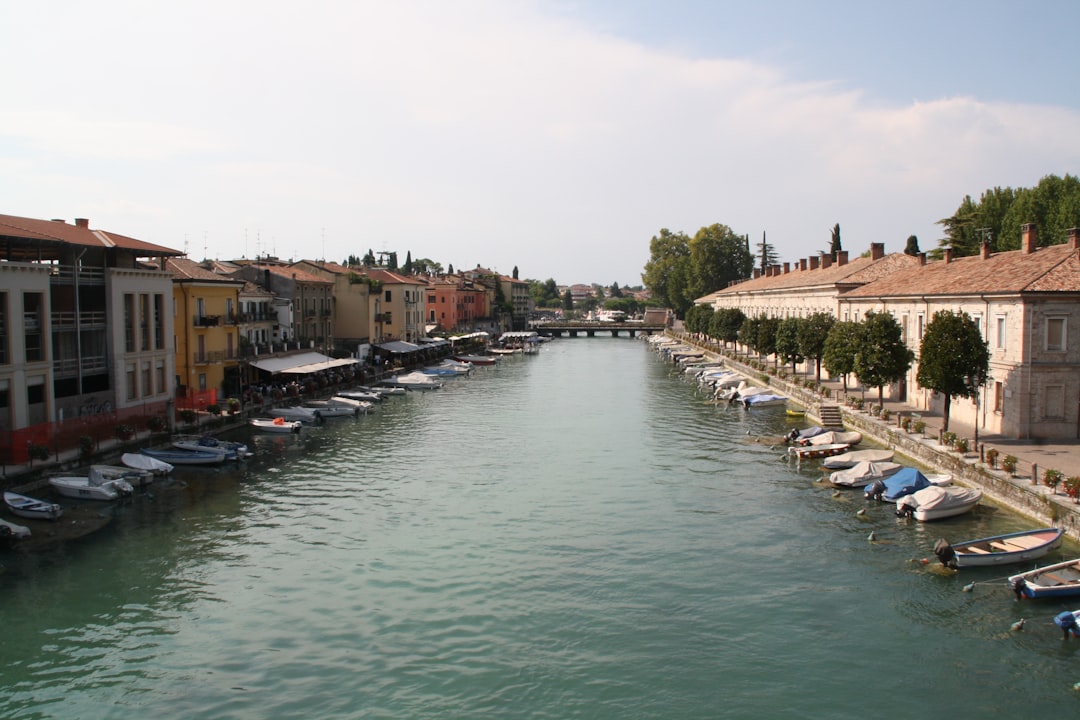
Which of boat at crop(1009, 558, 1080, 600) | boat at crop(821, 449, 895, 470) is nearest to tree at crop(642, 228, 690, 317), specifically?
boat at crop(821, 449, 895, 470)

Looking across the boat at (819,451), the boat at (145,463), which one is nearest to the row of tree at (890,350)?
the boat at (819,451)

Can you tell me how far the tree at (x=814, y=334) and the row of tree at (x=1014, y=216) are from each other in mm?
16606

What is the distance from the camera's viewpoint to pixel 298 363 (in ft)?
191

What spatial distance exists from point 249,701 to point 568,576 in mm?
9342

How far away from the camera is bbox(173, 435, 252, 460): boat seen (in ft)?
123

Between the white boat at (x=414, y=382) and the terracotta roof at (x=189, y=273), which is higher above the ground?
the terracotta roof at (x=189, y=273)

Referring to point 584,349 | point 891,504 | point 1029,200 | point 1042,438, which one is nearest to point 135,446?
point 891,504

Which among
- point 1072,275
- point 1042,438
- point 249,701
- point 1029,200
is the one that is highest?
point 1029,200

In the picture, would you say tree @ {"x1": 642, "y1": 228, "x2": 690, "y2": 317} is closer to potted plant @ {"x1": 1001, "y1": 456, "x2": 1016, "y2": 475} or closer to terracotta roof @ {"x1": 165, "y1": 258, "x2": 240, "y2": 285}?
terracotta roof @ {"x1": 165, "y1": 258, "x2": 240, "y2": 285}

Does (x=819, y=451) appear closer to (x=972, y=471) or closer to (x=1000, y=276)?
(x=972, y=471)

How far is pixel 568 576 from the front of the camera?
23062 millimetres

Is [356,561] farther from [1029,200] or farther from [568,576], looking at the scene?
[1029,200]

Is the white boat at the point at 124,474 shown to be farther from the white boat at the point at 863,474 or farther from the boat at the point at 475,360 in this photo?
the boat at the point at 475,360

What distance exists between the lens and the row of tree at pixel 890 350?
33.8 m
